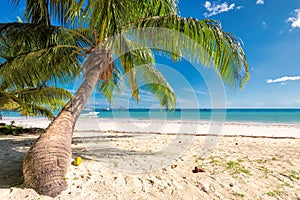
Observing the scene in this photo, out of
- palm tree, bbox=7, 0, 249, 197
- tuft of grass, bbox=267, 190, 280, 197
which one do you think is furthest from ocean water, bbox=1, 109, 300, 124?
tuft of grass, bbox=267, 190, 280, 197

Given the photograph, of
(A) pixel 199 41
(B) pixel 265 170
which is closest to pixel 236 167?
(B) pixel 265 170

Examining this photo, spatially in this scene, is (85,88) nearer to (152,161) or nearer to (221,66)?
(152,161)

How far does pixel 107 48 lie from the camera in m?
3.52

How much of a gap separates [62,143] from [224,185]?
2.19 m

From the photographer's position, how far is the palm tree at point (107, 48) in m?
2.04

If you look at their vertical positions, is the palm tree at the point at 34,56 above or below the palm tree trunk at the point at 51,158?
above

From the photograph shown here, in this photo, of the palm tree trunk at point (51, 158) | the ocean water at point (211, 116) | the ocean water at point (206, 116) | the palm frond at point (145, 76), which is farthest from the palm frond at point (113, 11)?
the ocean water at point (211, 116)

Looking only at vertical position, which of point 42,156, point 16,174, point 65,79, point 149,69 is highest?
point 149,69

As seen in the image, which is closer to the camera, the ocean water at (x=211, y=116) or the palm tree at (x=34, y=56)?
the palm tree at (x=34, y=56)

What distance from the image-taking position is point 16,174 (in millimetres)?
2414

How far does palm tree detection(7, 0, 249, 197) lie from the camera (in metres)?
2.04

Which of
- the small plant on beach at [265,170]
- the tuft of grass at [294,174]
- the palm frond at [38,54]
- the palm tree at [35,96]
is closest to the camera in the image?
the tuft of grass at [294,174]

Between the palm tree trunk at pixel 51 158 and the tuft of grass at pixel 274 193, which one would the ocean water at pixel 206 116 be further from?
the tuft of grass at pixel 274 193

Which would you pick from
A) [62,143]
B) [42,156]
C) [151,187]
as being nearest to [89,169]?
[62,143]
